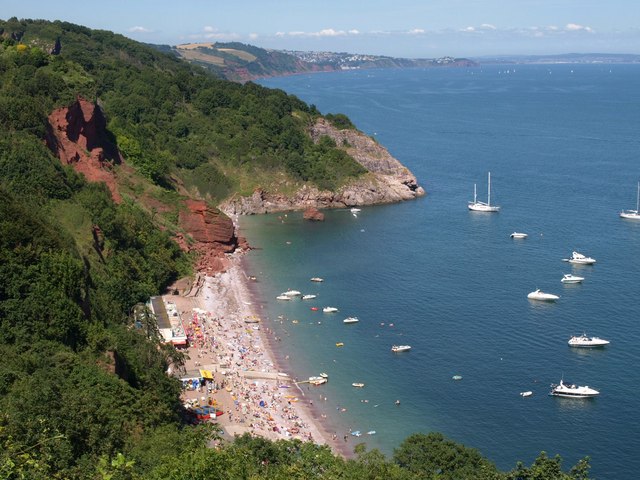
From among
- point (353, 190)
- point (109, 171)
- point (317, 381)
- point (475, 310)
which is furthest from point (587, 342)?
point (353, 190)

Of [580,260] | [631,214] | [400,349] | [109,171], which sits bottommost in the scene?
[400,349]

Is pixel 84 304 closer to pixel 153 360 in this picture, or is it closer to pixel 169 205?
pixel 153 360

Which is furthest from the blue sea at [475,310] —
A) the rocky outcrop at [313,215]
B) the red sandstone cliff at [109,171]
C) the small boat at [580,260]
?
the red sandstone cliff at [109,171]

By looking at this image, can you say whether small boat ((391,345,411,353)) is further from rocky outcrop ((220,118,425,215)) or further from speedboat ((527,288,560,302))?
rocky outcrop ((220,118,425,215))

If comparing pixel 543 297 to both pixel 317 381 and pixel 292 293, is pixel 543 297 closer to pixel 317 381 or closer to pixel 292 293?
pixel 292 293

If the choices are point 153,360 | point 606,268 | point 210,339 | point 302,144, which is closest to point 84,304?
point 153,360

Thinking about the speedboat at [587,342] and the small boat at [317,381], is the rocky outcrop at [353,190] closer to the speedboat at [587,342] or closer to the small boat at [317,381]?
the small boat at [317,381]
